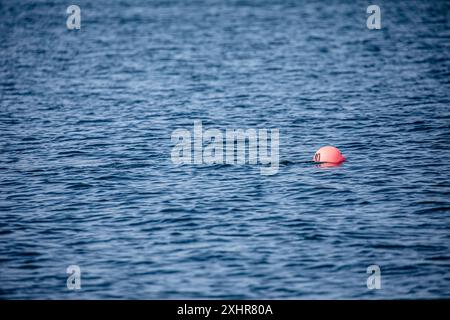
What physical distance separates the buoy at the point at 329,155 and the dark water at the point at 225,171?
1.59ft

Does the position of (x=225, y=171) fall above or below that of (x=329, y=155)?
below

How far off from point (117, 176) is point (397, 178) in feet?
35.8

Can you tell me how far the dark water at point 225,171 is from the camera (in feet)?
69.6

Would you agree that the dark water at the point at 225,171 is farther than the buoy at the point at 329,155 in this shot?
No

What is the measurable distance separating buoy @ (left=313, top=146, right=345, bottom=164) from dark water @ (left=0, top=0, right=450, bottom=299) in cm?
48

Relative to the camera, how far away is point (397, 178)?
28.6m

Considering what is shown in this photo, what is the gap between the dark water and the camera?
69.6 ft

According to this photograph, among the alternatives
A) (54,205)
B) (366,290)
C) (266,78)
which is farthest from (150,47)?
(366,290)

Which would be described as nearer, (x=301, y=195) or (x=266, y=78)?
(x=301, y=195)

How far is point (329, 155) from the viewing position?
1192 inches

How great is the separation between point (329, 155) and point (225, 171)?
4.28 m

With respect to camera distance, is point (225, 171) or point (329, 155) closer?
point (225, 171)
